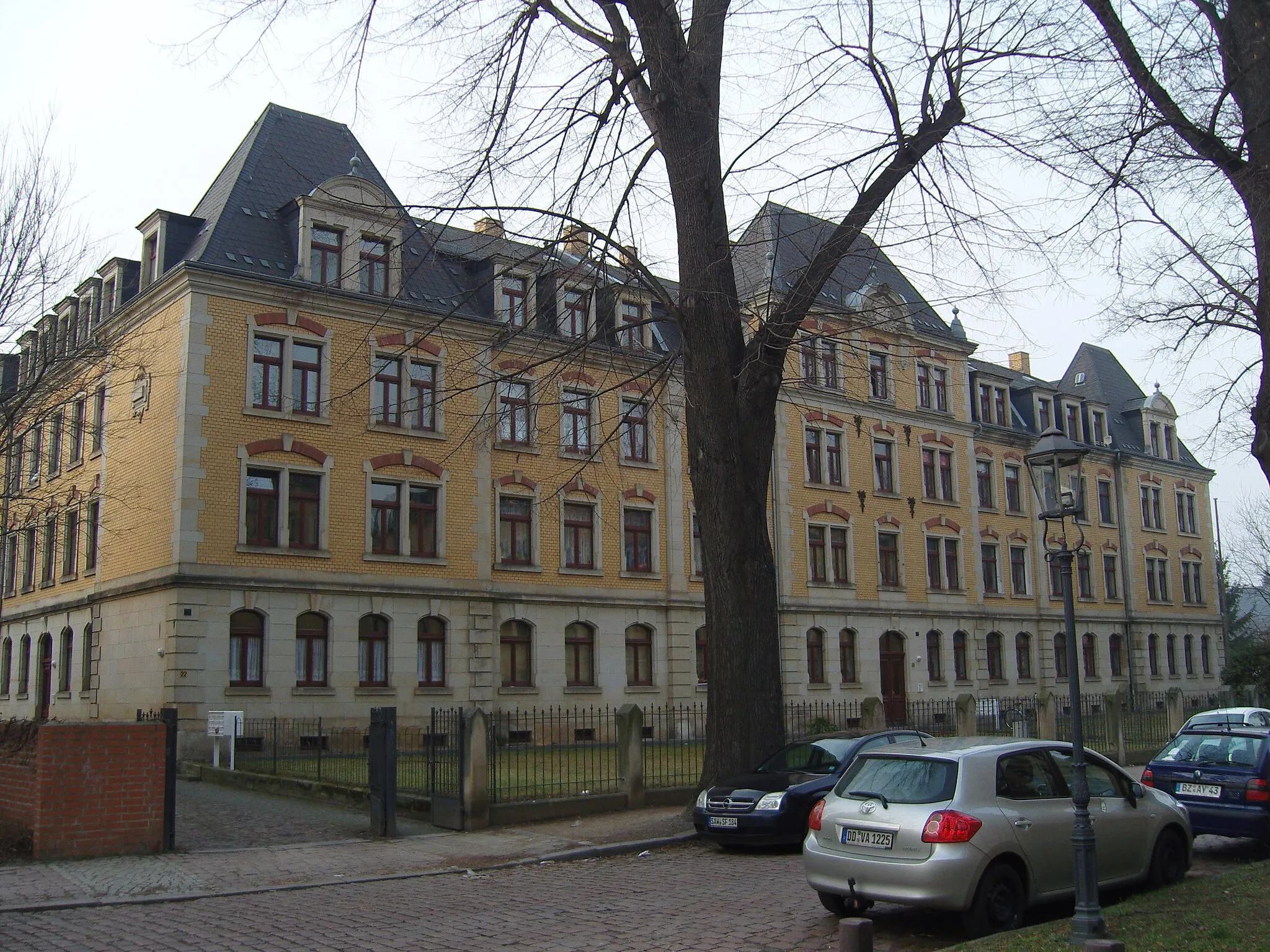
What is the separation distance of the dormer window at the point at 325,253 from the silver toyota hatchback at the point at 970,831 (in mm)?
22955

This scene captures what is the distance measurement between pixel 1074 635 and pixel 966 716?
15965 mm

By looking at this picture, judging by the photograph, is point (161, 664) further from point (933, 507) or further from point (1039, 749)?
point (933, 507)

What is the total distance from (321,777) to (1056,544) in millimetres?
30899

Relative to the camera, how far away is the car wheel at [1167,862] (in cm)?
1093

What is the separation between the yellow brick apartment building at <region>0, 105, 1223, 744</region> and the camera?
88.6 ft

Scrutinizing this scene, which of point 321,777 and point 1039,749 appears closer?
point 1039,749

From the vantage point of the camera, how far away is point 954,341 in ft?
146

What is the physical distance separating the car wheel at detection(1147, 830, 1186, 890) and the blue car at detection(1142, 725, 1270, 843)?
2.38 meters

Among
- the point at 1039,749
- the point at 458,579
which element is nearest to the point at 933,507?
the point at 458,579

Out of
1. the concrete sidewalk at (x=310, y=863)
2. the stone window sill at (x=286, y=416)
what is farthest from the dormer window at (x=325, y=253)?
the concrete sidewalk at (x=310, y=863)

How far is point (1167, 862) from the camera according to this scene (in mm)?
11156

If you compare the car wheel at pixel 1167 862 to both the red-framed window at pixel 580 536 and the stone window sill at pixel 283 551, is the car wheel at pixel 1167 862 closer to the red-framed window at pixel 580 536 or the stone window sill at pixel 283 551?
the stone window sill at pixel 283 551

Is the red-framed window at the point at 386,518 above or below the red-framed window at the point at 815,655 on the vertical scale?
above

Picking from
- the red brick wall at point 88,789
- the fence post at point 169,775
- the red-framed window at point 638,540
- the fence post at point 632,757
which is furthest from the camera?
the red-framed window at point 638,540
